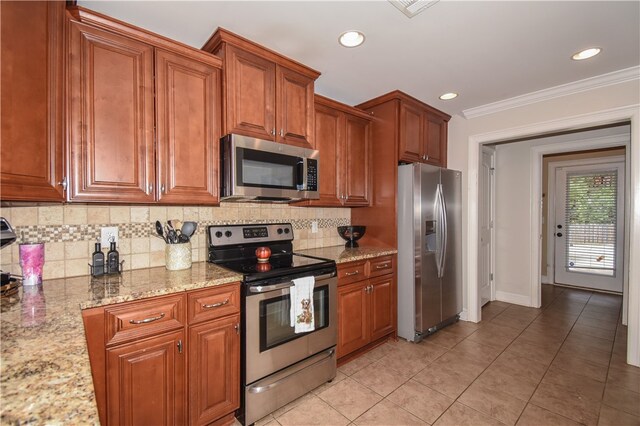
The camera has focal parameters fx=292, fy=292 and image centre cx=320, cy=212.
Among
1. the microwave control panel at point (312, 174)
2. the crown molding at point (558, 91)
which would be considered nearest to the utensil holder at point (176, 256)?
the microwave control panel at point (312, 174)

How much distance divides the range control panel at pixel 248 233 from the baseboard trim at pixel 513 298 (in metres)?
3.42

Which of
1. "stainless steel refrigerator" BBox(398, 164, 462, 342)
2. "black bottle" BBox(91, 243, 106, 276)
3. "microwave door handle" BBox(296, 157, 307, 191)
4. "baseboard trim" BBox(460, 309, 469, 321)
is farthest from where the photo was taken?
"baseboard trim" BBox(460, 309, 469, 321)

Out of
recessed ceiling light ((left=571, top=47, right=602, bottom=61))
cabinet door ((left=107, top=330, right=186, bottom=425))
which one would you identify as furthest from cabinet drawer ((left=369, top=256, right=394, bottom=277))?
recessed ceiling light ((left=571, top=47, right=602, bottom=61))

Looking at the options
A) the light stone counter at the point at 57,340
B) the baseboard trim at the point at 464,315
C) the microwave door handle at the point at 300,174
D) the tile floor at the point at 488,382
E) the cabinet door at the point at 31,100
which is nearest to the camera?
the light stone counter at the point at 57,340

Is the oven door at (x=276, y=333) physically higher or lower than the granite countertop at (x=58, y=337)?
lower

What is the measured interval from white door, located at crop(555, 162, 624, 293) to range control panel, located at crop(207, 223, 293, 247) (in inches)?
201

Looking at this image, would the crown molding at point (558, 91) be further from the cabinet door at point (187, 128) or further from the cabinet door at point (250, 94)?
the cabinet door at point (187, 128)

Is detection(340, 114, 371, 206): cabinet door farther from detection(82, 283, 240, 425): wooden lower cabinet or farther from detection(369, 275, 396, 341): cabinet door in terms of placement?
detection(82, 283, 240, 425): wooden lower cabinet

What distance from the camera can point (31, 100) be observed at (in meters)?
1.28

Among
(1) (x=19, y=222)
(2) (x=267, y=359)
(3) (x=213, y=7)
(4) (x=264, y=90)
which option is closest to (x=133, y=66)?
(3) (x=213, y=7)

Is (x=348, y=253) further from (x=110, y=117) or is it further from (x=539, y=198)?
(x=539, y=198)

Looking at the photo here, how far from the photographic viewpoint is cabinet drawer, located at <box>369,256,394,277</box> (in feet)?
8.76

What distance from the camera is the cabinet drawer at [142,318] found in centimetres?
137

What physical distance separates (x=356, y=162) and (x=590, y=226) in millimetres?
4503
